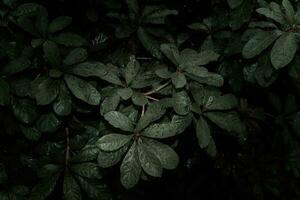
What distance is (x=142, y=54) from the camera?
1812 mm

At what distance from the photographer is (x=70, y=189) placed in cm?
147

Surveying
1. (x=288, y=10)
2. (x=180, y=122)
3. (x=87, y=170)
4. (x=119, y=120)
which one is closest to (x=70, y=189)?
(x=87, y=170)

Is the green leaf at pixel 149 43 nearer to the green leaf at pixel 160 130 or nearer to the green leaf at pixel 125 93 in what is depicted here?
the green leaf at pixel 125 93

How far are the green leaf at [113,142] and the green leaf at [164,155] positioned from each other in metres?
0.07

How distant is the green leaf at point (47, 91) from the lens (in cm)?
139

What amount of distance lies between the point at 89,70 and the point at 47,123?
0.25 m

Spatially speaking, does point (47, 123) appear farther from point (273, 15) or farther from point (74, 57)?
point (273, 15)

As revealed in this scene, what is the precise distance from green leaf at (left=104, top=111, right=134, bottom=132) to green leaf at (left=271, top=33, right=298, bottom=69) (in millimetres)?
525

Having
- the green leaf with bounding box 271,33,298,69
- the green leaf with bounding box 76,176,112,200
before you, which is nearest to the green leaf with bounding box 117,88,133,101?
the green leaf with bounding box 76,176,112,200

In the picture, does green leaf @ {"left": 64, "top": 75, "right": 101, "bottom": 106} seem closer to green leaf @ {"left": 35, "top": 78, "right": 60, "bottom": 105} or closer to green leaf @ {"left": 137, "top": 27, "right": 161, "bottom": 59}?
green leaf @ {"left": 35, "top": 78, "right": 60, "bottom": 105}

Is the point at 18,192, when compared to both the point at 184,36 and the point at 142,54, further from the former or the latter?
the point at 184,36

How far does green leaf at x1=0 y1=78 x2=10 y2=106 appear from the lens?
4.59ft

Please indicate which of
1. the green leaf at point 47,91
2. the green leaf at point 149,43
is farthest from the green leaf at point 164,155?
the green leaf at point 149,43

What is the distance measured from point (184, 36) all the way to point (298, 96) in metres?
0.70
